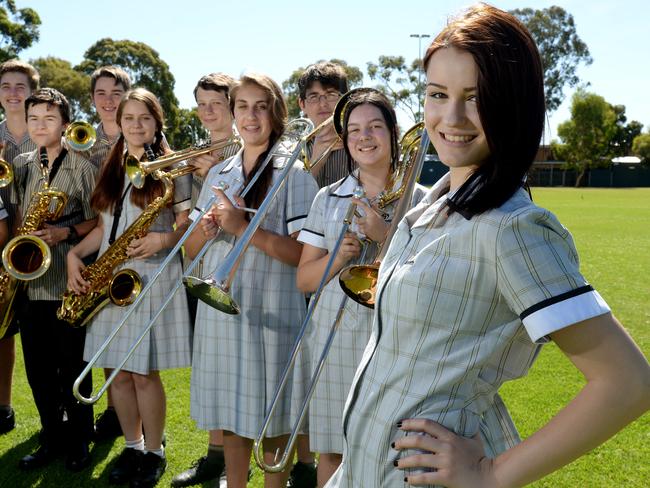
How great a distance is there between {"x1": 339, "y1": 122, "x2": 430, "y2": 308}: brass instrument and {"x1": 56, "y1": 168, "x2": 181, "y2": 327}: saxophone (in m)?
1.54

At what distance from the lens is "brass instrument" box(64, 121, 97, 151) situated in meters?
4.32

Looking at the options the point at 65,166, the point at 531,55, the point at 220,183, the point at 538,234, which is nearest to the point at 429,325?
the point at 538,234

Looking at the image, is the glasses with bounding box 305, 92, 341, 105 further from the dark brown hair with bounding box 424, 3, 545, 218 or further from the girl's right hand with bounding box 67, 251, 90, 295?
the dark brown hair with bounding box 424, 3, 545, 218

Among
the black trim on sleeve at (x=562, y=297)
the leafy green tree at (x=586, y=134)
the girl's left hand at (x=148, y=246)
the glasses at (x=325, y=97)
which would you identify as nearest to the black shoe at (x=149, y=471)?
the girl's left hand at (x=148, y=246)

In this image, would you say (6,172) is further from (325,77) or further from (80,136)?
(325,77)

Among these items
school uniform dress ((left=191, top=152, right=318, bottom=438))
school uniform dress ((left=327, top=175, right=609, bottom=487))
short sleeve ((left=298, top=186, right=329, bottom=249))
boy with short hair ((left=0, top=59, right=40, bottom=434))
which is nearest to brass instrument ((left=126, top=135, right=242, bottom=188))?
school uniform dress ((left=191, top=152, right=318, bottom=438))

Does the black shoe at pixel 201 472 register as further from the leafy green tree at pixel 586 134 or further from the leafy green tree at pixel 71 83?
the leafy green tree at pixel 586 134

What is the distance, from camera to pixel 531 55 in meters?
1.28

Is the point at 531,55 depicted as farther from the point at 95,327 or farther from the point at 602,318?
the point at 95,327

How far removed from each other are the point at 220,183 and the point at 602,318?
243cm

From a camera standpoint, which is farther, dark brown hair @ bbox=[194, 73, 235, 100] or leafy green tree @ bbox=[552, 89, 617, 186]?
leafy green tree @ bbox=[552, 89, 617, 186]

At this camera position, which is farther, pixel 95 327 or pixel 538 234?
pixel 95 327

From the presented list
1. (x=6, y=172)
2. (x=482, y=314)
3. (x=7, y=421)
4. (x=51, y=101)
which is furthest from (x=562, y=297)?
(x=7, y=421)

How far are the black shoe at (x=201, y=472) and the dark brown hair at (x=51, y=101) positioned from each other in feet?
8.24
